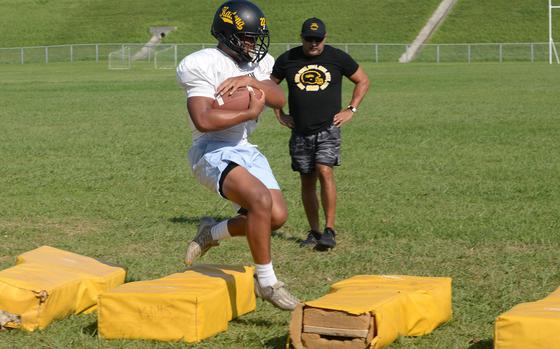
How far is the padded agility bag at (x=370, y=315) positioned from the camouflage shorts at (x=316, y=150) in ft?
10.8

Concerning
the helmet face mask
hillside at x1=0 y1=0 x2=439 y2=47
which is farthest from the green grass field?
hillside at x1=0 y1=0 x2=439 y2=47

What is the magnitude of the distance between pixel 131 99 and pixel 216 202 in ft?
53.2

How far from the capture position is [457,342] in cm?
581

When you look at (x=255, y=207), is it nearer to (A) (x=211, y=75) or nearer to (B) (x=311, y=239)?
(A) (x=211, y=75)

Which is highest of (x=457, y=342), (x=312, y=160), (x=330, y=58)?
(x=330, y=58)

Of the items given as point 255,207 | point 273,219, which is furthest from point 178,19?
point 255,207

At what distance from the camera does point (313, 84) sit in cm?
949

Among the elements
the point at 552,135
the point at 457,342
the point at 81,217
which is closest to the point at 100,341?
the point at 457,342

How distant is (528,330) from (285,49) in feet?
173

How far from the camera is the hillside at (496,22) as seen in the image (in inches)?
2426

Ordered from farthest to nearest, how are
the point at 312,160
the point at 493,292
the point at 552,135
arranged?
the point at 552,135, the point at 312,160, the point at 493,292

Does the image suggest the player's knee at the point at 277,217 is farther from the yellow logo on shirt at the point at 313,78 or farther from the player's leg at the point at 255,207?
the yellow logo on shirt at the point at 313,78

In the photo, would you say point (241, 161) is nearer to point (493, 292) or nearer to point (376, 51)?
point (493, 292)

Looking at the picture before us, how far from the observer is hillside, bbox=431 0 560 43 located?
6162 cm
